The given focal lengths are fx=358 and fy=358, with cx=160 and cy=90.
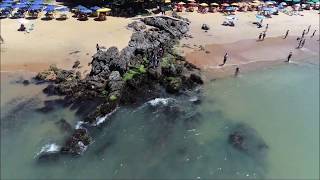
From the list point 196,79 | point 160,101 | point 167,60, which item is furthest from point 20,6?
point 196,79

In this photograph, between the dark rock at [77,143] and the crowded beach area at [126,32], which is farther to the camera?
the crowded beach area at [126,32]

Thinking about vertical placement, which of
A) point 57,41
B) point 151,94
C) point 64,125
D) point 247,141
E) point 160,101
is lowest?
point 64,125

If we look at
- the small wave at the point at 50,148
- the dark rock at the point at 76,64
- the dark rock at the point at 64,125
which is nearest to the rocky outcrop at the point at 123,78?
the dark rock at the point at 76,64

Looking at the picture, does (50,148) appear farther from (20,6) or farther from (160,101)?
(20,6)

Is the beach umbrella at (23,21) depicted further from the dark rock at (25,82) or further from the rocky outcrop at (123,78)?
the dark rock at (25,82)

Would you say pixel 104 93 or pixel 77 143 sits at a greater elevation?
pixel 104 93

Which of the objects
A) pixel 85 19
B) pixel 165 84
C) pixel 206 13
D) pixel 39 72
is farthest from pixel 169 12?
pixel 39 72

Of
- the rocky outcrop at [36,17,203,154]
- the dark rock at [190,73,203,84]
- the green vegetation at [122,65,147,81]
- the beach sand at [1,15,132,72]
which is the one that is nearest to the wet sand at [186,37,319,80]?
the dark rock at [190,73,203,84]

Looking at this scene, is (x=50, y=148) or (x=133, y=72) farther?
(x=133, y=72)
